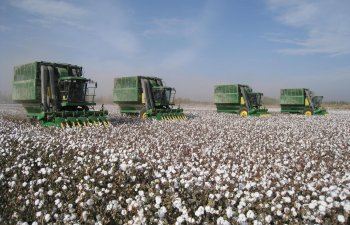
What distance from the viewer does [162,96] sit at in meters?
29.3

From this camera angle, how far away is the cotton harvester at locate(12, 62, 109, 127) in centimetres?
2008

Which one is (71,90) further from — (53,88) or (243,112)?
(243,112)

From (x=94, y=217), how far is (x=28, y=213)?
1.26 metres

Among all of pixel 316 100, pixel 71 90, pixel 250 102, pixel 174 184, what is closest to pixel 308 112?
pixel 316 100

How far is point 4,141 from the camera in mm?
12297

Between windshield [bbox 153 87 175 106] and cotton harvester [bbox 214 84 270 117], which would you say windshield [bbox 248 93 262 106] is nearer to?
cotton harvester [bbox 214 84 270 117]

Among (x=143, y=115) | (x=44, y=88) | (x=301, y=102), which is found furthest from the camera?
(x=301, y=102)

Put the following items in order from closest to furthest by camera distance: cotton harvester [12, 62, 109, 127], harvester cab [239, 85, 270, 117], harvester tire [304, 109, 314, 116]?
cotton harvester [12, 62, 109, 127]
harvester cab [239, 85, 270, 117]
harvester tire [304, 109, 314, 116]

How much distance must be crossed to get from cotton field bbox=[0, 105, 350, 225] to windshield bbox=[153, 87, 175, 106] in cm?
1502

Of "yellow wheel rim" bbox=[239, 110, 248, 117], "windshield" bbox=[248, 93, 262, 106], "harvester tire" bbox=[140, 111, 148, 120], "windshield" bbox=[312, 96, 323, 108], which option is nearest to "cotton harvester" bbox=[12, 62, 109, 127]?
"harvester tire" bbox=[140, 111, 148, 120]

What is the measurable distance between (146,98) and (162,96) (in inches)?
60.8

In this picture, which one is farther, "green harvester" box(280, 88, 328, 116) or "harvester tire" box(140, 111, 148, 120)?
"green harvester" box(280, 88, 328, 116)

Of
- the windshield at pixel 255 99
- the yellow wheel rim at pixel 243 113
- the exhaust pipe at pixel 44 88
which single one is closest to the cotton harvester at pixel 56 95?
the exhaust pipe at pixel 44 88

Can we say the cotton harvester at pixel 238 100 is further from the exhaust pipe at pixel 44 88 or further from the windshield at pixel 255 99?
the exhaust pipe at pixel 44 88
